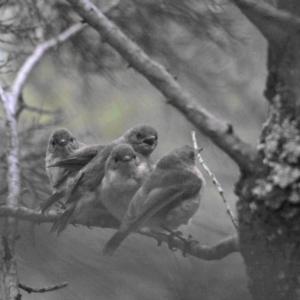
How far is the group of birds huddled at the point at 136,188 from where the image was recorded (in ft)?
2.12

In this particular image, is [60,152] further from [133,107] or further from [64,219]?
[133,107]

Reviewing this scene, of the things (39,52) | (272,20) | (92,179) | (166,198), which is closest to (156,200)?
(166,198)

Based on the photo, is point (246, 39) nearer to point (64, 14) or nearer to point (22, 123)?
point (64, 14)

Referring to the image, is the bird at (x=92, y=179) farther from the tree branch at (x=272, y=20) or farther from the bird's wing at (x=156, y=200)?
the tree branch at (x=272, y=20)

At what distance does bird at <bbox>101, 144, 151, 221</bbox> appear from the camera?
67cm

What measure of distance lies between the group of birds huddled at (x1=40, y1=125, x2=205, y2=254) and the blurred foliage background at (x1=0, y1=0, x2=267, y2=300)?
0.12m

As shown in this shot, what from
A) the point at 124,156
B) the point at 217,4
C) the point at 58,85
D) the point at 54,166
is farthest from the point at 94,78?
the point at 124,156

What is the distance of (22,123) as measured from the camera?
1.24m

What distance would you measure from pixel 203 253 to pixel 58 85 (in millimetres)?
761

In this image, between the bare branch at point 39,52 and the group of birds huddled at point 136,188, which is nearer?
the group of birds huddled at point 136,188

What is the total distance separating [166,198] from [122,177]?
0.06 meters

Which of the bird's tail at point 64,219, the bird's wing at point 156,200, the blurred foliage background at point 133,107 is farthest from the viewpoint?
the blurred foliage background at point 133,107

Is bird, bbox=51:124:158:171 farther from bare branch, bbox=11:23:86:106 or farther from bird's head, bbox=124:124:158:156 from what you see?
bare branch, bbox=11:23:86:106

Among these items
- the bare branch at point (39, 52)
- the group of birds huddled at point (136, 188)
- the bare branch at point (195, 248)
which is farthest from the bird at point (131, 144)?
the bare branch at point (39, 52)
